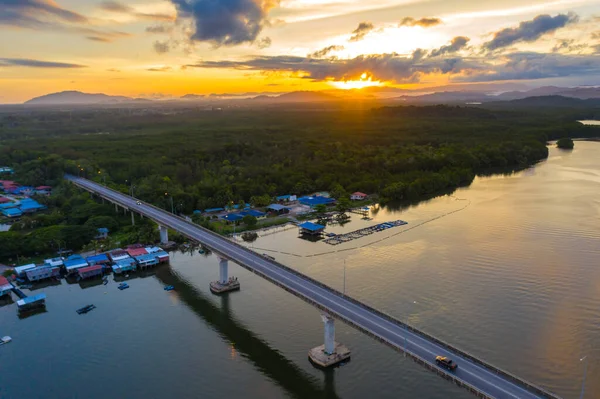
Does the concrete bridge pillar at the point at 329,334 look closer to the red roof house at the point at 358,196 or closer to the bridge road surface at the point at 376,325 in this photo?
the bridge road surface at the point at 376,325

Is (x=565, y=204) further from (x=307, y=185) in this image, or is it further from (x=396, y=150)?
(x=396, y=150)

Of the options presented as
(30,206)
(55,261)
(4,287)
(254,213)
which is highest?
(30,206)

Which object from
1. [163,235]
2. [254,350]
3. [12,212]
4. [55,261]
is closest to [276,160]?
[163,235]

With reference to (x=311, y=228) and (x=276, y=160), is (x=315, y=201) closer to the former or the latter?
(x=311, y=228)

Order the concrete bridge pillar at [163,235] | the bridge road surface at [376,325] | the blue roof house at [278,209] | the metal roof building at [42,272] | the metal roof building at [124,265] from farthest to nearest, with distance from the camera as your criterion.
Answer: the blue roof house at [278,209] < the concrete bridge pillar at [163,235] < the metal roof building at [124,265] < the metal roof building at [42,272] < the bridge road surface at [376,325]

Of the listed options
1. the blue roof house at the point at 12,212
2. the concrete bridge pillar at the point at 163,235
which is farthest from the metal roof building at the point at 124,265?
the blue roof house at the point at 12,212

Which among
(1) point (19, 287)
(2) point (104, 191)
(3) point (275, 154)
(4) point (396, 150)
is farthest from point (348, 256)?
(4) point (396, 150)
